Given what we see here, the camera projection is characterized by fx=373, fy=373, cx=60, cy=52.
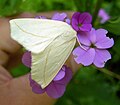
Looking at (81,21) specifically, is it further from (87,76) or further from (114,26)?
(87,76)

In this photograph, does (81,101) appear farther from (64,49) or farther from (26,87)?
(64,49)

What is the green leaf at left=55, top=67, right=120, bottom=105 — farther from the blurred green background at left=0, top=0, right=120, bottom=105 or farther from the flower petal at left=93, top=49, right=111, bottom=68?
the flower petal at left=93, top=49, right=111, bottom=68

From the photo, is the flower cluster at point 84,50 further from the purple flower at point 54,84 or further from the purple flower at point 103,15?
the purple flower at point 103,15

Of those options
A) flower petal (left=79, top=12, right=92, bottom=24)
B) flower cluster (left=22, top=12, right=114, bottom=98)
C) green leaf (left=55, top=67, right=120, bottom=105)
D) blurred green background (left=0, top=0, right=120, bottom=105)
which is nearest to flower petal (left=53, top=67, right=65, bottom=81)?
flower cluster (left=22, top=12, right=114, bottom=98)

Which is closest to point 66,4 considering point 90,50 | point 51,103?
point 51,103

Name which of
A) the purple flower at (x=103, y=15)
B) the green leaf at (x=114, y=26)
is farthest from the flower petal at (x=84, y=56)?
the purple flower at (x=103, y=15)

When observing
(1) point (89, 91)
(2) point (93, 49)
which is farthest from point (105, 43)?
(1) point (89, 91)

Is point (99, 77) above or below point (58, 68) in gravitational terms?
below

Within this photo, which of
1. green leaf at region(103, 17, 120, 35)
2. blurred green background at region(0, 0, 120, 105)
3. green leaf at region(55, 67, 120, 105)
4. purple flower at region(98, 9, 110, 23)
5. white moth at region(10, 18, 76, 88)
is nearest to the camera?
white moth at region(10, 18, 76, 88)
